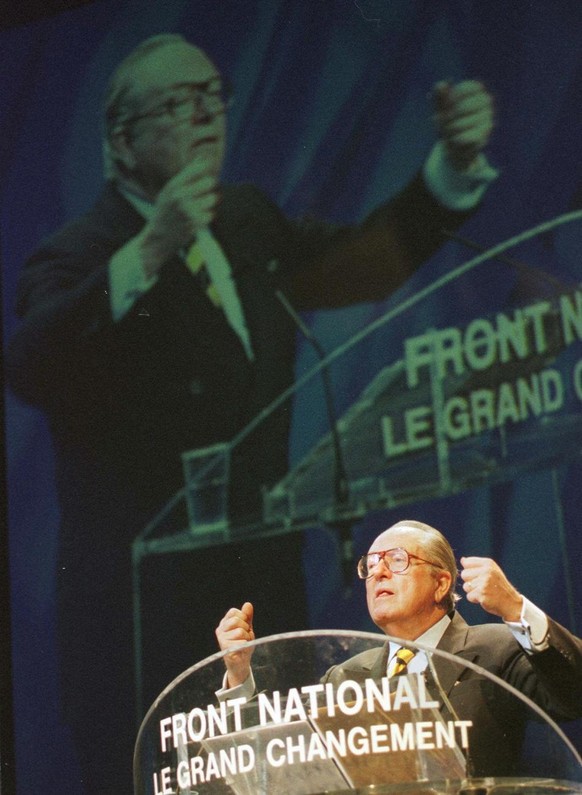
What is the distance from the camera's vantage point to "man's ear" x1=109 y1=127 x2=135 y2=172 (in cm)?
365

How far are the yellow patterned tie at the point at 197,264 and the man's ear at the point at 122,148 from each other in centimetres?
36

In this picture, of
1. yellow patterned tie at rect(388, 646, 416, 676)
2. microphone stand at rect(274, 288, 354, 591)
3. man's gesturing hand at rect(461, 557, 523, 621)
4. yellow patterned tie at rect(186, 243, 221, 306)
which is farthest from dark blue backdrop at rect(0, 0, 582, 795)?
yellow patterned tie at rect(388, 646, 416, 676)

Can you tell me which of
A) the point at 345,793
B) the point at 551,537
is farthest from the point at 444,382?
the point at 345,793

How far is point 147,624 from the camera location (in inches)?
130

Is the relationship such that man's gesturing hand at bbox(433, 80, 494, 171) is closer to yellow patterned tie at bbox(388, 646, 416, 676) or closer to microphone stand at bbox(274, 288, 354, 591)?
microphone stand at bbox(274, 288, 354, 591)

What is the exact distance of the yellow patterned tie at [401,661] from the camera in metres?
1.68

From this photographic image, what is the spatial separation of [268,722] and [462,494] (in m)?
1.38

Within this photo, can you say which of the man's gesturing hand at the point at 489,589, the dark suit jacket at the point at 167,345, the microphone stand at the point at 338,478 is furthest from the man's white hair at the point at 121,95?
the man's gesturing hand at the point at 489,589

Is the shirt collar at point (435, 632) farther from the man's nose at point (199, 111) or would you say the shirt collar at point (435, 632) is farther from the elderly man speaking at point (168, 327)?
the man's nose at point (199, 111)

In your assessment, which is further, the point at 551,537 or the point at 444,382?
the point at 444,382

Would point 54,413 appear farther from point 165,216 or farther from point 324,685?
point 324,685

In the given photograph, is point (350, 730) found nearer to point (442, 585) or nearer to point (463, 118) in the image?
point (442, 585)

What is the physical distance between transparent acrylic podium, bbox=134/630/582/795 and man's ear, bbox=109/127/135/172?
222cm

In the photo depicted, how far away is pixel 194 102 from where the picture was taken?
3.59m
